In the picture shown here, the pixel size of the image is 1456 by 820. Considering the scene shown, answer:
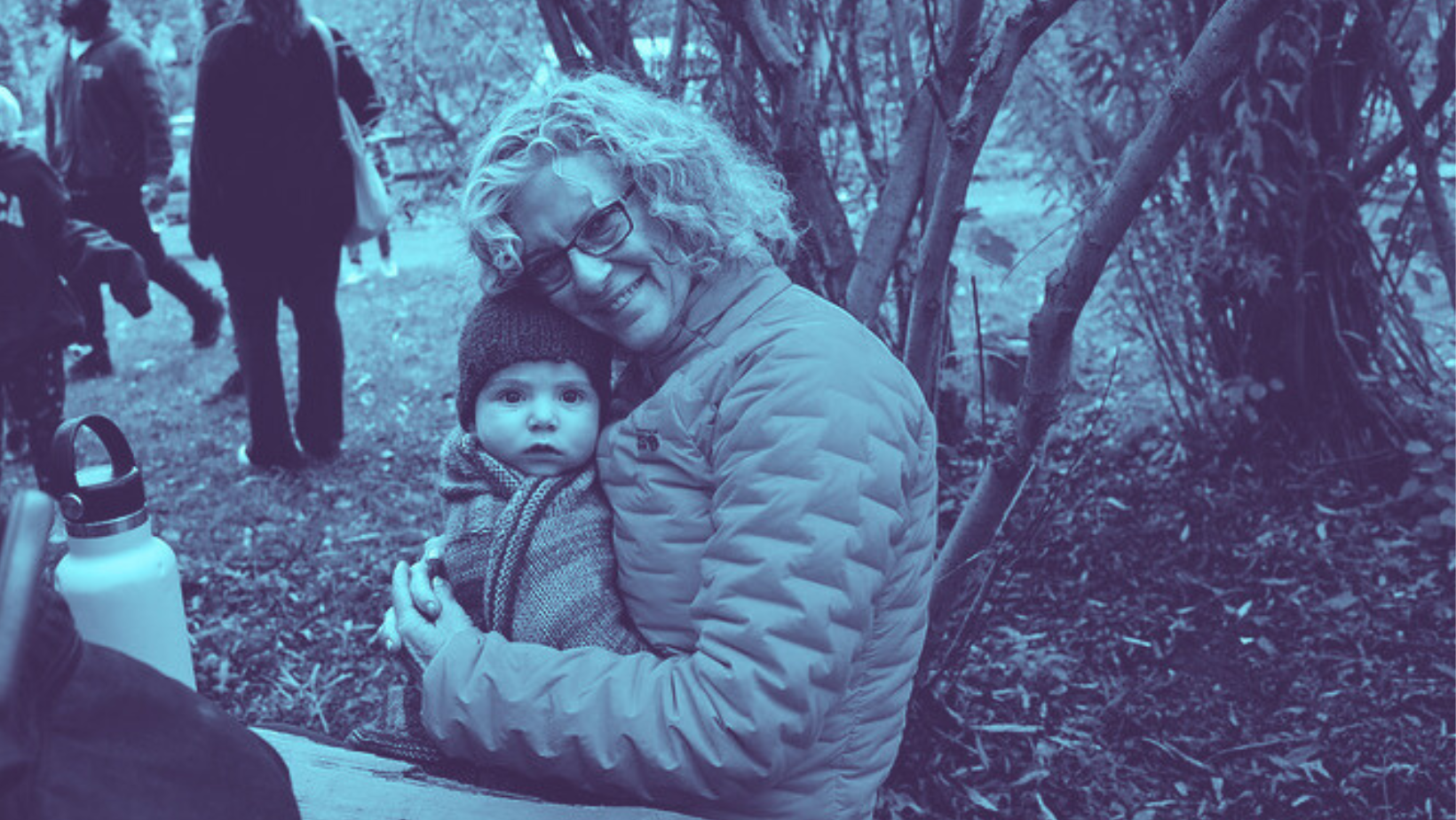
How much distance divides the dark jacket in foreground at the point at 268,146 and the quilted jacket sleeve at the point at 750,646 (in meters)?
3.56

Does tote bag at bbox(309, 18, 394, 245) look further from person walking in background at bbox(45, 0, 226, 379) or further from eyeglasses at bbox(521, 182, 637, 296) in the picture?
eyeglasses at bbox(521, 182, 637, 296)

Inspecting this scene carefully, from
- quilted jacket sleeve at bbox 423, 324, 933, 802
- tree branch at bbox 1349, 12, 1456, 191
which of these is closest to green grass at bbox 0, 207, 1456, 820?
quilted jacket sleeve at bbox 423, 324, 933, 802

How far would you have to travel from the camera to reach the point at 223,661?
12.1ft

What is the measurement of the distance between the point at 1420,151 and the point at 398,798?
3261 millimetres

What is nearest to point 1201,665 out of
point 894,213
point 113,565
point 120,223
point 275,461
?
point 894,213

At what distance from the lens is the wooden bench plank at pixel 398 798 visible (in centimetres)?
143

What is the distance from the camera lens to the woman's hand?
1604 mm

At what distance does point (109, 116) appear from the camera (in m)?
6.54

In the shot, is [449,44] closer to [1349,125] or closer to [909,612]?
[1349,125]

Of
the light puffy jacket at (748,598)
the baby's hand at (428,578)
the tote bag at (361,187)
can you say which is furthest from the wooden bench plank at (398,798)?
the tote bag at (361,187)

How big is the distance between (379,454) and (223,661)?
188 cm

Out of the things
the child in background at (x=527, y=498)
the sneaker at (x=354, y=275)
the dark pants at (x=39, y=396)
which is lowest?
the sneaker at (x=354, y=275)

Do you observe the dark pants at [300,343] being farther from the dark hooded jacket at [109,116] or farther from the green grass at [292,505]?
the dark hooded jacket at [109,116]

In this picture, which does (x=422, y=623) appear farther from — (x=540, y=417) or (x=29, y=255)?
(x=29, y=255)
